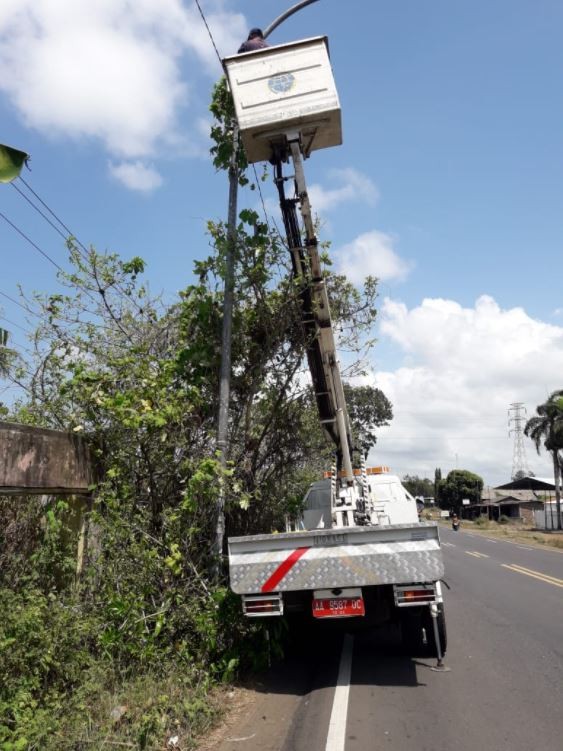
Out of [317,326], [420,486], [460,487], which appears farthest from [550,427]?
[420,486]

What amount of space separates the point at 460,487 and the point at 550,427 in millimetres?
34663

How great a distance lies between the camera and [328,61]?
698 centimetres

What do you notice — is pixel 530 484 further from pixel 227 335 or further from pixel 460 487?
pixel 227 335

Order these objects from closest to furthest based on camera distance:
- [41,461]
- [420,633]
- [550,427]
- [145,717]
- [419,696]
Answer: [145,717] < [419,696] < [41,461] < [420,633] < [550,427]

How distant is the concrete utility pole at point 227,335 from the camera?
24.3 ft

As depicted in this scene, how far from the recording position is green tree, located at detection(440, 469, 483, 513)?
83.1 metres

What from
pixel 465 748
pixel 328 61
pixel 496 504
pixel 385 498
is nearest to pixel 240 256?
→ pixel 328 61

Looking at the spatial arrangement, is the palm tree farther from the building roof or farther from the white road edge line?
the white road edge line

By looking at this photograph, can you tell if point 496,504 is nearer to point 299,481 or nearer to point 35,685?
point 299,481

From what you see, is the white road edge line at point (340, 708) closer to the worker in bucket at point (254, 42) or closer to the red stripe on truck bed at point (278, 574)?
the red stripe on truck bed at point (278, 574)

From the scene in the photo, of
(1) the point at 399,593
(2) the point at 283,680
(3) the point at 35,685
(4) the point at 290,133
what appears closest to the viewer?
(3) the point at 35,685

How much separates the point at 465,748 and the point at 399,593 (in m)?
1.60

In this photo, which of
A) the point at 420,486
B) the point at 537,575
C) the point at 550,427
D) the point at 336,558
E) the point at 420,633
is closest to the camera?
the point at 336,558

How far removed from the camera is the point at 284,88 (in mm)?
7043
